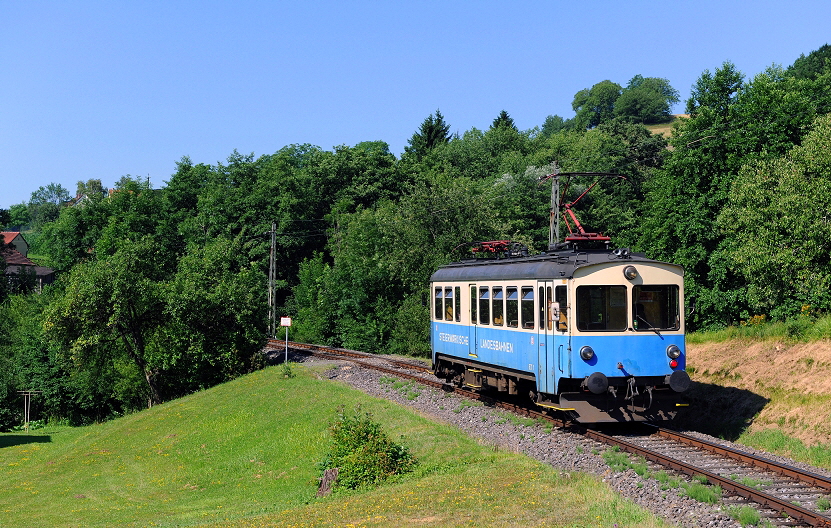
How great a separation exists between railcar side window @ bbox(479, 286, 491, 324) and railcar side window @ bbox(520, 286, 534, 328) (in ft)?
7.25

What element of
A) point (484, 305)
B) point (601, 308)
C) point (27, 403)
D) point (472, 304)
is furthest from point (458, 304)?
point (27, 403)

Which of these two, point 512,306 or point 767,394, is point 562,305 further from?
point 767,394

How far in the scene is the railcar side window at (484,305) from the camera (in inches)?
816

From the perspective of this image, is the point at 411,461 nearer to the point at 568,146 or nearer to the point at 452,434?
the point at 452,434

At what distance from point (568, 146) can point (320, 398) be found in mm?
65434

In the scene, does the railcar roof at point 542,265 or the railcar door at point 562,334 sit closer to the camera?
the railcar door at point 562,334

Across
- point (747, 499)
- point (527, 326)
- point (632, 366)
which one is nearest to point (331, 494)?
point (527, 326)

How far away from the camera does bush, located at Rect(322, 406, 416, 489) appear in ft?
55.2

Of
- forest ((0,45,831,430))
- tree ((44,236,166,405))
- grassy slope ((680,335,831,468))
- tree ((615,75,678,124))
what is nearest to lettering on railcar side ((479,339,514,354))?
grassy slope ((680,335,831,468))

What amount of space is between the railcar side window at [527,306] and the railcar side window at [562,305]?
3.64ft

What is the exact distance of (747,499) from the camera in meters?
11.3

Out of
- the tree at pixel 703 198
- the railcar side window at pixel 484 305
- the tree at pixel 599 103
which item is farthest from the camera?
the tree at pixel 599 103

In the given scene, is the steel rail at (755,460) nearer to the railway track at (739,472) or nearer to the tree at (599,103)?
the railway track at (739,472)

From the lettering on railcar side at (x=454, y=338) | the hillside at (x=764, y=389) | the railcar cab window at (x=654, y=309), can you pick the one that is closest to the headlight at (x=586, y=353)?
the railcar cab window at (x=654, y=309)
